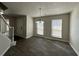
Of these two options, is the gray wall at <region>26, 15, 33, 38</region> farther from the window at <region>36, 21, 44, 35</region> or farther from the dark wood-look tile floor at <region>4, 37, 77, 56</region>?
the dark wood-look tile floor at <region>4, 37, 77, 56</region>

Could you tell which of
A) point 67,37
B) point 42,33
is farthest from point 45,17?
point 67,37

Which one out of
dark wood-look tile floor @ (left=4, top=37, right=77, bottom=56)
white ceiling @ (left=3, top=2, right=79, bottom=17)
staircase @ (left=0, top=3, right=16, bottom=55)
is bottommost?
dark wood-look tile floor @ (left=4, top=37, right=77, bottom=56)

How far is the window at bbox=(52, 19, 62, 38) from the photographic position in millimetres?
7125

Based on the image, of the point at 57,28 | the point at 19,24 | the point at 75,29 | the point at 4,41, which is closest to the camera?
the point at 4,41

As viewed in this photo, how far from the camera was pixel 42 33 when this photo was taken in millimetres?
8867

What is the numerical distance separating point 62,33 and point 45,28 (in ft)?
6.62

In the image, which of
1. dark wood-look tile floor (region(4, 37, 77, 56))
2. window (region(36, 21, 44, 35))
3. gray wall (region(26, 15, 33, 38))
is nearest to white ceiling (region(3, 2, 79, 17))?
dark wood-look tile floor (region(4, 37, 77, 56))

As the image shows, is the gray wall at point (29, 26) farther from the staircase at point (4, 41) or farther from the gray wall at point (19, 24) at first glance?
the staircase at point (4, 41)

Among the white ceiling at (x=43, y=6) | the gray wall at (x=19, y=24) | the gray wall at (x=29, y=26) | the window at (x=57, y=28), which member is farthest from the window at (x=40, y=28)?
the white ceiling at (x=43, y=6)

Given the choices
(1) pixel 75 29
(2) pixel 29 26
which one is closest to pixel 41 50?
(1) pixel 75 29

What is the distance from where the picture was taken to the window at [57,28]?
23.4 ft

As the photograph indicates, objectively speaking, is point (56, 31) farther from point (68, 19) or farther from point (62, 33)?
point (68, 19)

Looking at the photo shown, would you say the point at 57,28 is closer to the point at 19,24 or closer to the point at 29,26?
the point at 29,26

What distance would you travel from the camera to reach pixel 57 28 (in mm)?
7402
